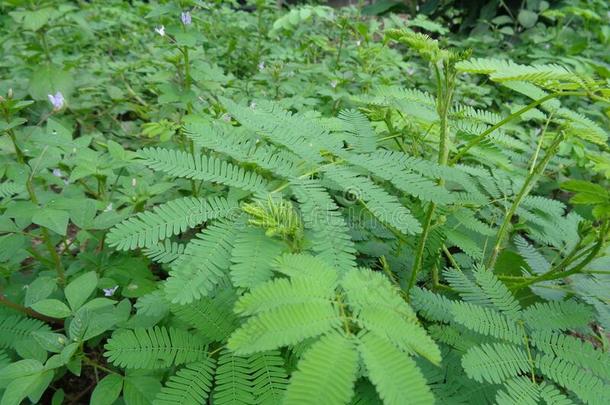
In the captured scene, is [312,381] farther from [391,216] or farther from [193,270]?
[391,216]

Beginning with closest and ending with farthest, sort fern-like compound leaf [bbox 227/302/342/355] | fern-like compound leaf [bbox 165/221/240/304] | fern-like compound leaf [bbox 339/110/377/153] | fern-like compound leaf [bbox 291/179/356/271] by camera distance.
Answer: fern-like compound leaf [bbox 227/302/342/355], fern-like compound leaf [bbox 165/221/240/304], fern-like compound leaf [bbox 291/179/356/271], fern-like compound leaf [bbox 339/110/377/153]

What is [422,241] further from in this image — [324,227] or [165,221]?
[165,221]

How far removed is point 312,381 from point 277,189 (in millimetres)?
596

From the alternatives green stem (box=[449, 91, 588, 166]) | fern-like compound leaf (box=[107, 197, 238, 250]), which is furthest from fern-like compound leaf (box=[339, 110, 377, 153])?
fern-like compound leaf (box=[107, 197, 238, 250])

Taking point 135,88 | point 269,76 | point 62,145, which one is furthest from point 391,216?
point 135,88

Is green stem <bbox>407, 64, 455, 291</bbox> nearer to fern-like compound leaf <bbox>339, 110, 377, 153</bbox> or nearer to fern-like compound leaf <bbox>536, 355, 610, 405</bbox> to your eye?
fern-like compound leaf <bbox>339, 110, 377, 153</bbox>

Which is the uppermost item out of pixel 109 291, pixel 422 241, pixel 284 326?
pixel 284 326

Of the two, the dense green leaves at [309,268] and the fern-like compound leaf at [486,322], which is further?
the fern-like compound leaf at [486,322]

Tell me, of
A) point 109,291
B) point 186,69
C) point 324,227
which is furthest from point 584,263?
point 186,69

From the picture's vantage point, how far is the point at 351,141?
148 cm

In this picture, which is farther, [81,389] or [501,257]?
[501,257]

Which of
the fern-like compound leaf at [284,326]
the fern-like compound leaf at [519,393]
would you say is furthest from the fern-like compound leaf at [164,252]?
the fern-like compound leaf at [519,393]

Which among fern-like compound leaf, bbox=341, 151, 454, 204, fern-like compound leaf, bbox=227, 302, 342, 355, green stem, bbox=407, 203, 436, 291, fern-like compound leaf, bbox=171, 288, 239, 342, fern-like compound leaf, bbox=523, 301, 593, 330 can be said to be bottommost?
fern-like compound leaf, bbox=171, 288, 239, 342

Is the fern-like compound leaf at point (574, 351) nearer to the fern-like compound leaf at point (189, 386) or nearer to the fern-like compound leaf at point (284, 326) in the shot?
the fern-like compound leaf at point (284, 326)
